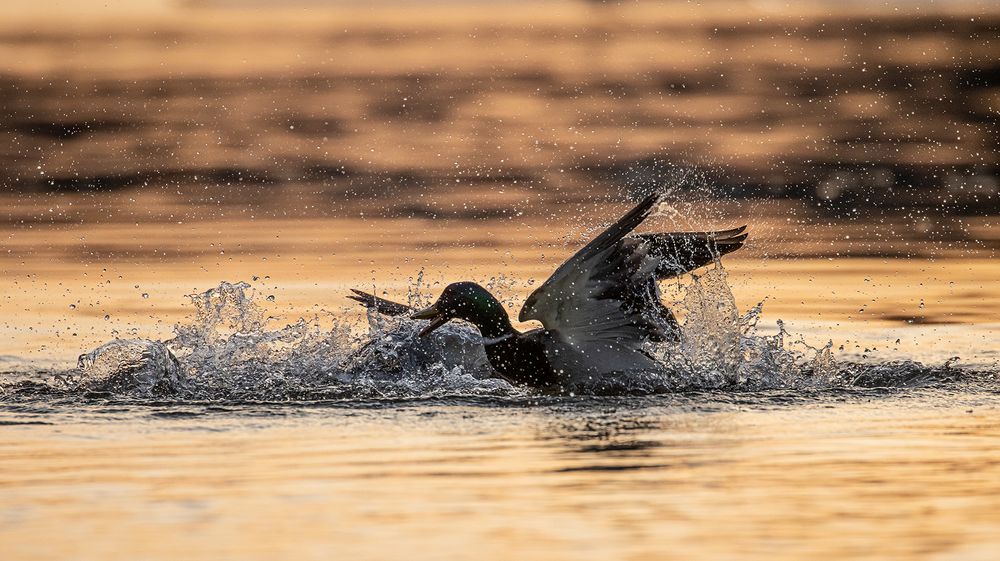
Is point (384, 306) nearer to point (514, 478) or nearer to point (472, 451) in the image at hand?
point (472, 451)

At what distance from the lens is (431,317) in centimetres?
1231

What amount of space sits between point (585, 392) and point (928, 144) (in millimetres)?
11495

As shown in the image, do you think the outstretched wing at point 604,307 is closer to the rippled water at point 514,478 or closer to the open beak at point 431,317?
the open beak at point 431,317

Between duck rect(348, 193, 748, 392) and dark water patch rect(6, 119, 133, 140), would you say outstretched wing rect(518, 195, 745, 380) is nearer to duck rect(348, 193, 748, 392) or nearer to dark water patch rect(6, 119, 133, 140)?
duck rect(348, 193, 748, 392)

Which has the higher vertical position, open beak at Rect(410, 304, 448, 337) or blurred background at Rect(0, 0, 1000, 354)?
blurred background at Rect(0, 0, 1000, 354)

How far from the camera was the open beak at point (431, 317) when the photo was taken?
12.3 meters

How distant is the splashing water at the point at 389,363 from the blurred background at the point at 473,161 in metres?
1.11

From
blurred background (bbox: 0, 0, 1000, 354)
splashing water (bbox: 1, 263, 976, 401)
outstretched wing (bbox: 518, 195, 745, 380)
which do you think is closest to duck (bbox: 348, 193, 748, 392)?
outstretched wing (bbox: 518, 195, 745, 380)

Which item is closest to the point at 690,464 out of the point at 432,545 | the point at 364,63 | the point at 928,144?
the point at 432,545

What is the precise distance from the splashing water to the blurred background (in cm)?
111

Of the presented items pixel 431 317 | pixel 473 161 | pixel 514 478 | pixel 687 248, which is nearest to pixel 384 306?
pixel 431 317

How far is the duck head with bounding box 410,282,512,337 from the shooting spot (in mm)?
12188

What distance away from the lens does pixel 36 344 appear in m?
13.3

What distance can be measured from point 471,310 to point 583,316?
0.63 meters
